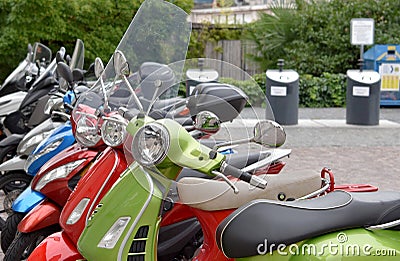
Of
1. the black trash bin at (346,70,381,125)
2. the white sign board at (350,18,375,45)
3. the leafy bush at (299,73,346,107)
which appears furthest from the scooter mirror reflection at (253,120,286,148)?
the leafy bush at (299,73,346,107)

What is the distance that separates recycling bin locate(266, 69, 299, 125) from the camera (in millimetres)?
12656

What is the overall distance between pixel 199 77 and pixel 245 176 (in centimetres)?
79

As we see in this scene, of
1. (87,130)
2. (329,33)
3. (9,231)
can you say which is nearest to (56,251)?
(87,130)

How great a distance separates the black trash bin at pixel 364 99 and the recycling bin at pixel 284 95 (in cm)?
96

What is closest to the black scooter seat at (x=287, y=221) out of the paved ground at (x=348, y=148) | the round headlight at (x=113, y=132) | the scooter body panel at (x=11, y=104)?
the round headlight at (x=113, y=132)

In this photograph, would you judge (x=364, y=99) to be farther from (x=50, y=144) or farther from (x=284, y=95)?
(x=50, y=144)

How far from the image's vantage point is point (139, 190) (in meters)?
3.05

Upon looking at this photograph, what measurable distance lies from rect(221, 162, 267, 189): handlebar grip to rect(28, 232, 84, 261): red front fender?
1.01 meters

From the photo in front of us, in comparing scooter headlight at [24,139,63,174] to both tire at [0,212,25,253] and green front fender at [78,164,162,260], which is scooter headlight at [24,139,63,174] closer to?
tire at [0,212,25,253]

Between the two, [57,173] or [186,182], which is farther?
[57,173]

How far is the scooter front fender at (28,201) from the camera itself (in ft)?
14.9

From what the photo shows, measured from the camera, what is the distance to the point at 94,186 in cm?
352

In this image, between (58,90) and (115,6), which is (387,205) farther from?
(115,6)

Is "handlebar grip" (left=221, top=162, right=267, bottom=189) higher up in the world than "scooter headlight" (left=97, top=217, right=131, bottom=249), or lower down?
higher up
